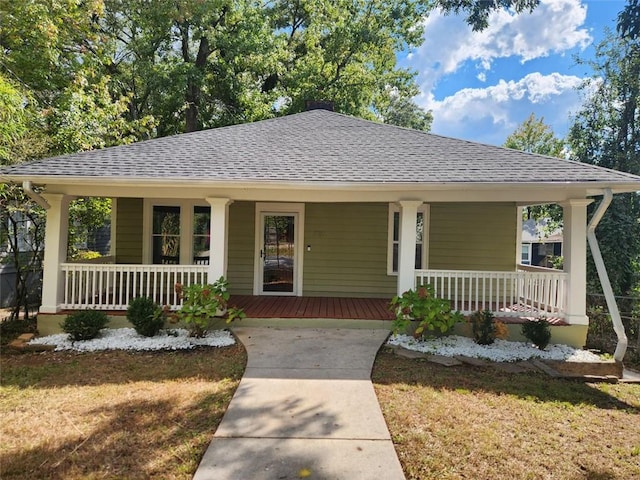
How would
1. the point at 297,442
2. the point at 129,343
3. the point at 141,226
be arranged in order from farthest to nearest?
1. the point at 141,226
2. the point at 129,343
3. the point at 297,442

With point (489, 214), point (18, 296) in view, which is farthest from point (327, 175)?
point (18, 296)

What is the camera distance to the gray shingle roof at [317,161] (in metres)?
5.71

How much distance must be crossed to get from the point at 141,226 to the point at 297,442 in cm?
706

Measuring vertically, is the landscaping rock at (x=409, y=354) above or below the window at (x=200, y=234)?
below

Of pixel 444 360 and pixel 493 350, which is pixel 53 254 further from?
pixel 493 350

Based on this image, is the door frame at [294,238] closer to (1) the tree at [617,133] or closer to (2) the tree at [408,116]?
(1) the tree at [617,133]

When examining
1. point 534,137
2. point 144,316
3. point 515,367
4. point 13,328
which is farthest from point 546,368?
point 534,137

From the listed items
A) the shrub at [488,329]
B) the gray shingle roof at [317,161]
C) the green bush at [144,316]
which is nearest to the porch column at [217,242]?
the gray shingle roof at [317,161]

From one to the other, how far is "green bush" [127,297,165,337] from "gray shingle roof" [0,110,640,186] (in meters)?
2.01

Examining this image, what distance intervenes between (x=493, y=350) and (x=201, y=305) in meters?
4.48

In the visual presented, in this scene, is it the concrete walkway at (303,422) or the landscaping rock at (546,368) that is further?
the landscaping rock at (546,368)

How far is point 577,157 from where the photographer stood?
11.4m

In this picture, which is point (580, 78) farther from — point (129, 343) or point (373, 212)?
point (129, 343)

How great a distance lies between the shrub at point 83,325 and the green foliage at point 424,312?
15.1 feet
